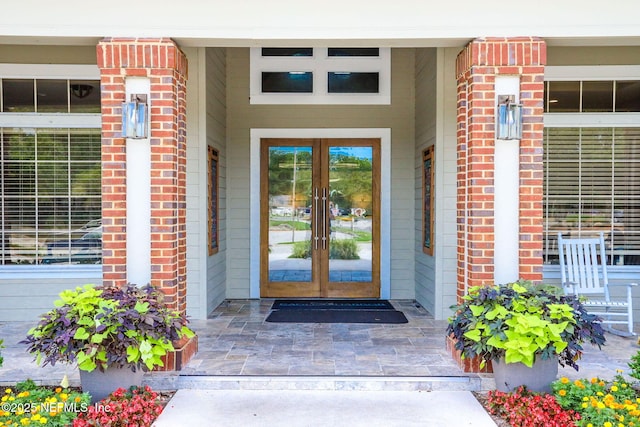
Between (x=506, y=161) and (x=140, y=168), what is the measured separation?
3018 mm

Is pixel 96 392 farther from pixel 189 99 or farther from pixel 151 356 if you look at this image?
pixel 189 99

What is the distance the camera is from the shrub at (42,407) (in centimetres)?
304

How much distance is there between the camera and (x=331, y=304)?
6633 millimetres

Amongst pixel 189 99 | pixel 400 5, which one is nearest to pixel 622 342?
pixel 400 5

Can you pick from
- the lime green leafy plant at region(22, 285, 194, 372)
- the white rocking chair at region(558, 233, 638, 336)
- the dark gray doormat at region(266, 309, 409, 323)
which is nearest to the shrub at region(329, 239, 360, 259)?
the dark gray doormat at region(266, 309, 409, 323)

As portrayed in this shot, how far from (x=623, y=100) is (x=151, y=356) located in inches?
224

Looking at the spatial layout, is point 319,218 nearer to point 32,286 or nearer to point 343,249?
point 343,249

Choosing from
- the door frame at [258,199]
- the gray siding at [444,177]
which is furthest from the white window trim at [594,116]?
the door frame at [258,199]

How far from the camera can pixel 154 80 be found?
13.6 ft

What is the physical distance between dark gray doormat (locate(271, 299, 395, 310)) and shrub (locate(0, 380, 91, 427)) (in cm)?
322

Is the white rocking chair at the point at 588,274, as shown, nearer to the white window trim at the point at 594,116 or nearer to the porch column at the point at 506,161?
the white window trim at the point at 594,116

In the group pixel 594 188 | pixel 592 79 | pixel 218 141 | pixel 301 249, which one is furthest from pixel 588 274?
pixel 218 141

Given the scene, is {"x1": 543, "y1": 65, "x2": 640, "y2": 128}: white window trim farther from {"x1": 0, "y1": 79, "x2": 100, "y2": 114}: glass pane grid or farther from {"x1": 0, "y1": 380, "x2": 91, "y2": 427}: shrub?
{"x1": 0, "y1": 380, "x2": 91, "y2": 427}: shrub

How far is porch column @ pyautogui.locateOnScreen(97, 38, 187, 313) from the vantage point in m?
4.11
